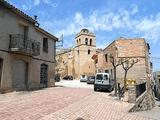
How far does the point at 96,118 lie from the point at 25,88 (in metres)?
11.4

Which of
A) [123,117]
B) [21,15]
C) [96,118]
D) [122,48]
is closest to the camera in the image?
[96,118]

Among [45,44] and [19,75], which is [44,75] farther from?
[19,75]

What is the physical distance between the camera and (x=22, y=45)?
1780cm

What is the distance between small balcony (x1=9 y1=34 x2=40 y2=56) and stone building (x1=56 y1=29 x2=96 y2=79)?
132ft

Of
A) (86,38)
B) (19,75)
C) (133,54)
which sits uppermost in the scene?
(86,38)

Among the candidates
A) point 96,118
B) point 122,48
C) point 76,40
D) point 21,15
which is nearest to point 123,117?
point 96,118

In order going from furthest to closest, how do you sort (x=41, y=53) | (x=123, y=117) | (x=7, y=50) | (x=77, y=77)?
(x=77, y=77), (x=41, y=53), (x=7, y=50), (x=123, y=117)

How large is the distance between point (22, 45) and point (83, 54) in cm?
4327

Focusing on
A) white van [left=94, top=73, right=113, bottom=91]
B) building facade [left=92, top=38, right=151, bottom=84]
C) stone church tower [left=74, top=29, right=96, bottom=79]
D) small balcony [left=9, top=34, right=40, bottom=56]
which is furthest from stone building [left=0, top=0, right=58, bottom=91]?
stone church tower [left=74, top=29, right=96, bottom=79]

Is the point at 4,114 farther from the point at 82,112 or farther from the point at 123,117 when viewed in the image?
the point at 123,117

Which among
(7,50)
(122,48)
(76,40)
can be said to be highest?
(76,40)

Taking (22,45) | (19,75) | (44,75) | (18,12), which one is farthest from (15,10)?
(44,75)

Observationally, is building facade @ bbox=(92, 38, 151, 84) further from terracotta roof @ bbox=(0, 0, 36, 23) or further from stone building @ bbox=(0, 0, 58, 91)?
terracotta roof @ bbox=(0, 0, 36, 23)

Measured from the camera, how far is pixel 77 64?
61.0 meters
